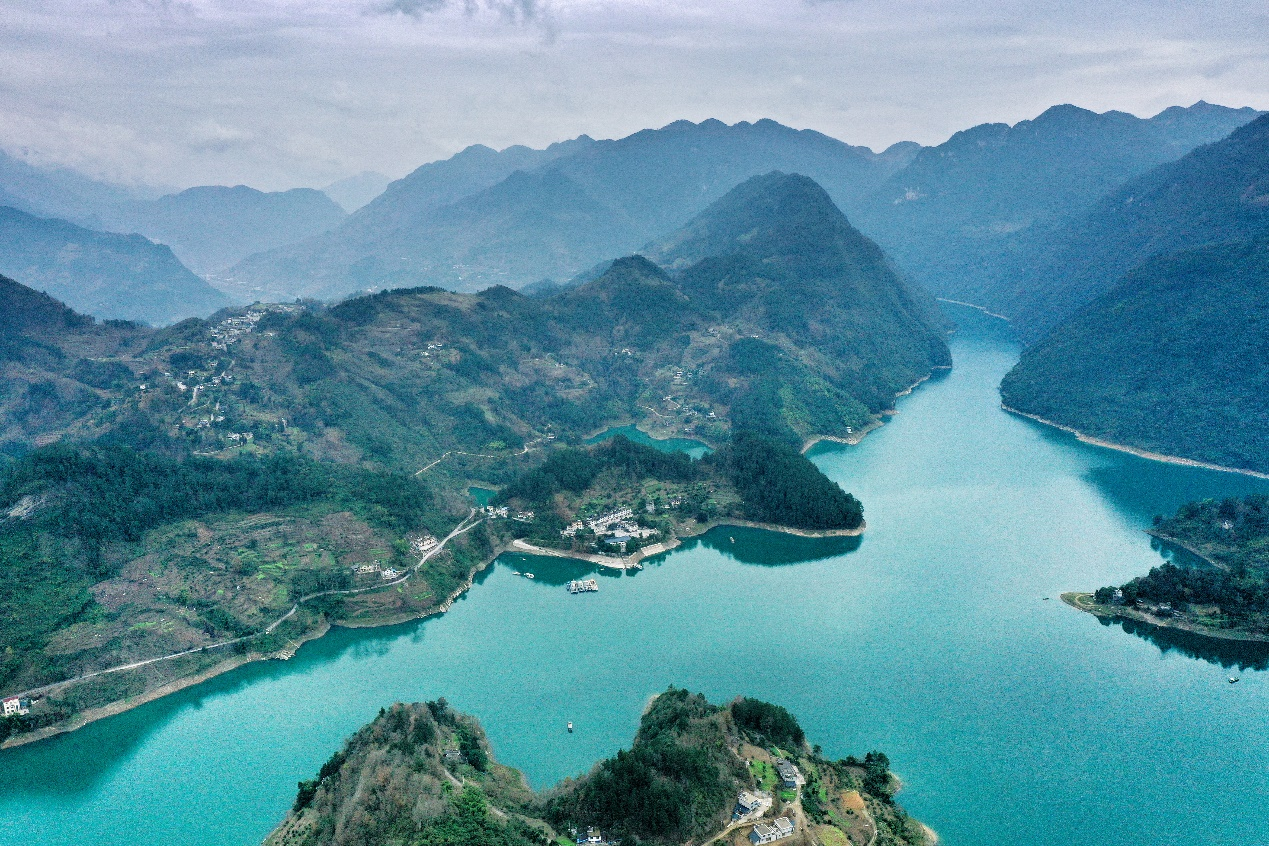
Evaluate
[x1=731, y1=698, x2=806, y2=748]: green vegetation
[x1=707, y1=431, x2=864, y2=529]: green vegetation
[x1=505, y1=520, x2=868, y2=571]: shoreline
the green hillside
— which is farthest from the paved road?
the green hillside

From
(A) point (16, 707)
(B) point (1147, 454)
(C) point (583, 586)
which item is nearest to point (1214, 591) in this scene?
(B) point (1147, 454)

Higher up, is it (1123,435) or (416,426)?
(416,426)

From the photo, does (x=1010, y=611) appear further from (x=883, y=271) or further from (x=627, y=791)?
(x=883, y=271)

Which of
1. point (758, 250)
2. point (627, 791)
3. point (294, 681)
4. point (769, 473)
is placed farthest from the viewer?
point (758, 250)

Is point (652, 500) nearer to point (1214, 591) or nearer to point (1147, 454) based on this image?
point (1214, 591)

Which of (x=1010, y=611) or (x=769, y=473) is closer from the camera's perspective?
(x=1010, y=611)

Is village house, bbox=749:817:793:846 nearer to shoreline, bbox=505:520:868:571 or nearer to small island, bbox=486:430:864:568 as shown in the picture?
shoreline, bbox=505:520:868:571

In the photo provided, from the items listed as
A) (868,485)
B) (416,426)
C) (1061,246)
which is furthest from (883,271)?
(416,426)
